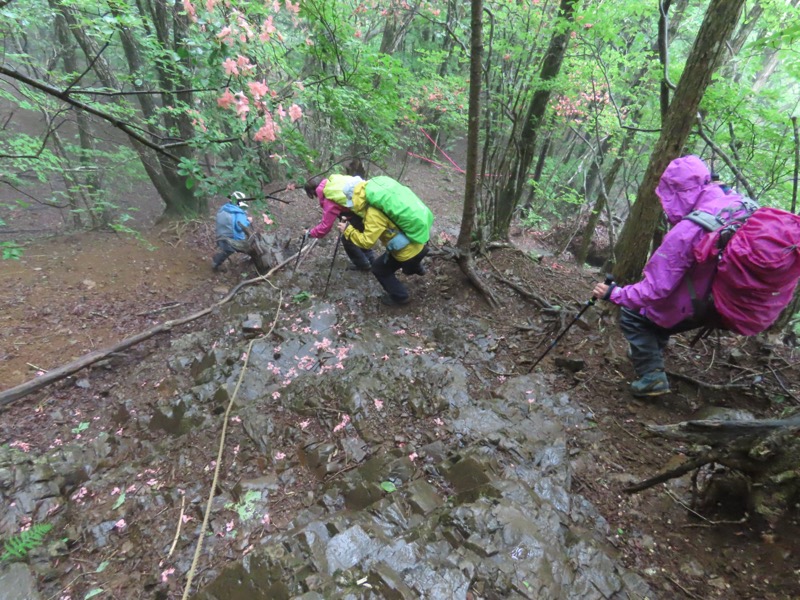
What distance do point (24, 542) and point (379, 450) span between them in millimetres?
3140

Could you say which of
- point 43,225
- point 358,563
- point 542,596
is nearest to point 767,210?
point 542,596

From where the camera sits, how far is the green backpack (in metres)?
4.99

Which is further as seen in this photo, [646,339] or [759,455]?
[646,339]

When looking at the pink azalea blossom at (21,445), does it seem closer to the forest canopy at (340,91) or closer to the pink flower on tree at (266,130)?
the forest canopy at (340,91)

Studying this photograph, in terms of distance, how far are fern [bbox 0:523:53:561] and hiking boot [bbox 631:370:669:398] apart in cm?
566

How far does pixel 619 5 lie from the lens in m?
5.71

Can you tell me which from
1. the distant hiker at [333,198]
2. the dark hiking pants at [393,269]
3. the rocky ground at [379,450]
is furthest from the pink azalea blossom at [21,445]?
the dark hiking pants at [393,269]

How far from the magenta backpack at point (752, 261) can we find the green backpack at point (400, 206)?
3.03 m

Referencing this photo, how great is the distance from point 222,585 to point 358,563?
1.08m

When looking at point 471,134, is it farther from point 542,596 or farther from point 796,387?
point 542,596

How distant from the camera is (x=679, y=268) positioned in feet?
9.89

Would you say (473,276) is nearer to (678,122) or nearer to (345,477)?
(678,122)

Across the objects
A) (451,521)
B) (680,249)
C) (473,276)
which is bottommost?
(451,521)

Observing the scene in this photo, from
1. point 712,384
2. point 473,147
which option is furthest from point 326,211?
point 712,384
